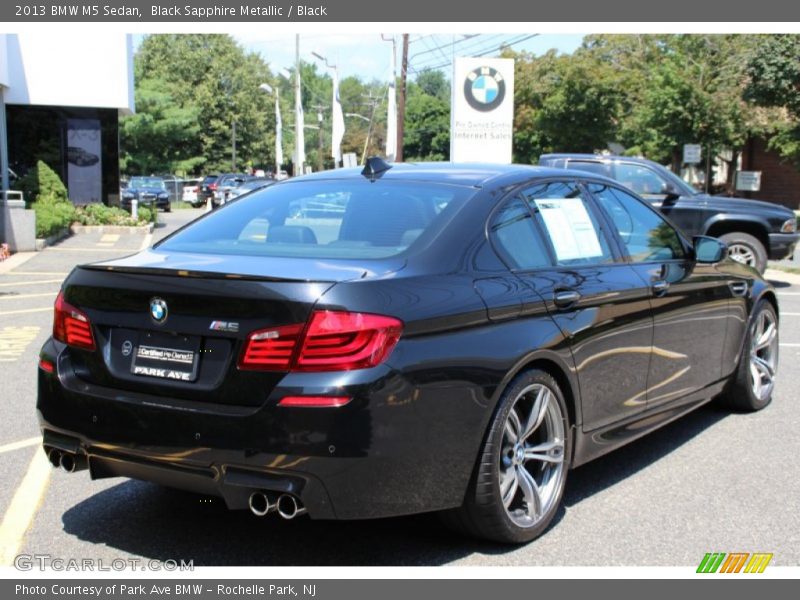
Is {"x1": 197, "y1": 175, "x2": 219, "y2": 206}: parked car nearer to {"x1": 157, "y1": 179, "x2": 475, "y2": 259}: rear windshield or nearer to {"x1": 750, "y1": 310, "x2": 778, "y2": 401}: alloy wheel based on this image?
{"x1": 750, "y1": 310, "x2": 778, "y2": 401}: alloy wheel

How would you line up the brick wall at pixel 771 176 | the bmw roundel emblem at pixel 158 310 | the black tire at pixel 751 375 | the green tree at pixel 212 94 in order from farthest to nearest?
1. the green tree at pixel 212 94
2. the brick wall at pixel 771 176
3. the black tire at pixel 751 375
4. the bmw roundel emblem at pixel 158 310

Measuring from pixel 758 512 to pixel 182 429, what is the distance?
2.82 meters

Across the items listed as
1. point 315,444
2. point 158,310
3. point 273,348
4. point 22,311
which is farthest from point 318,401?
point 22,311

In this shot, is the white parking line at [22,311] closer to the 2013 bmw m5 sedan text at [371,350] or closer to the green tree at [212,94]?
the 2013 bmw m5 sedan text at [371,350]

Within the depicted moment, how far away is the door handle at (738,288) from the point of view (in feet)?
19.5

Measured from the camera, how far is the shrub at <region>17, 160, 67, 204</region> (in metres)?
24.5

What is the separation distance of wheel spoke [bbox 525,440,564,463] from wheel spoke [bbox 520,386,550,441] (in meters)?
0.07

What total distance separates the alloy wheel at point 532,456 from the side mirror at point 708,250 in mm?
1927

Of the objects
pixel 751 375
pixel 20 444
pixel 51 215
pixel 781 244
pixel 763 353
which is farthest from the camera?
pixel 51 215

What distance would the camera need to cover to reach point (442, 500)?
11.8 ft

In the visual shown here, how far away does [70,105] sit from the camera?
85.3ft

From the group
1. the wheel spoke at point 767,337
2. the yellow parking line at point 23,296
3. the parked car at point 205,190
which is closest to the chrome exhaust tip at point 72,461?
the wheel spoke at point 767,337

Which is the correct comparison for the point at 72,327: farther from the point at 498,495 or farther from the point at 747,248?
the point at 747,248

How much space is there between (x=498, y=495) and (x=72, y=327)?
76.2 inches
